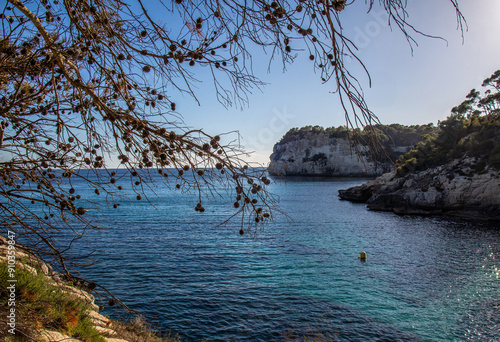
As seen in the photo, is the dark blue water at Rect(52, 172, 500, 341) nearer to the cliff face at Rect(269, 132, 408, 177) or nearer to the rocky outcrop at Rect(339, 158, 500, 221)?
the rocky outcrop at Rect(339, 158, 500, 221)

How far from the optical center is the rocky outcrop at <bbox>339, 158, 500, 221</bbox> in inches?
1263

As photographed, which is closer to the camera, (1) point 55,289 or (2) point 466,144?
(1) point 55,289

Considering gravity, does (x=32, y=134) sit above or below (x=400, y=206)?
above

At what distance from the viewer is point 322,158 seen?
4257 inches

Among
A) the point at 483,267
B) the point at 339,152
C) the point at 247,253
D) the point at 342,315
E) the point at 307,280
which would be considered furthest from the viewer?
the point at 339,152

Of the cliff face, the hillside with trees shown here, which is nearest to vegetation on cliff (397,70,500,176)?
the hillside with trees

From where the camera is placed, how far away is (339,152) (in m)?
104

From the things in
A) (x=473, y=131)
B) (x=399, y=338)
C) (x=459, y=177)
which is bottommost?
(x=399, y=338)

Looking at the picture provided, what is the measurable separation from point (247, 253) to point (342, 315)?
10.0 metres

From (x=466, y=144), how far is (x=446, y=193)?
831cm

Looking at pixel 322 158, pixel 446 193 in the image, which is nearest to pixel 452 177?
pixel 446 193

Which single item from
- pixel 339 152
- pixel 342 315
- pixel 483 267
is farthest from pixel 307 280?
pixel 339 152

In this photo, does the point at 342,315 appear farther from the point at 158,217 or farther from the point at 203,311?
the point at 158,217

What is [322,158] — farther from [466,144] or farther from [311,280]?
[311,280]
